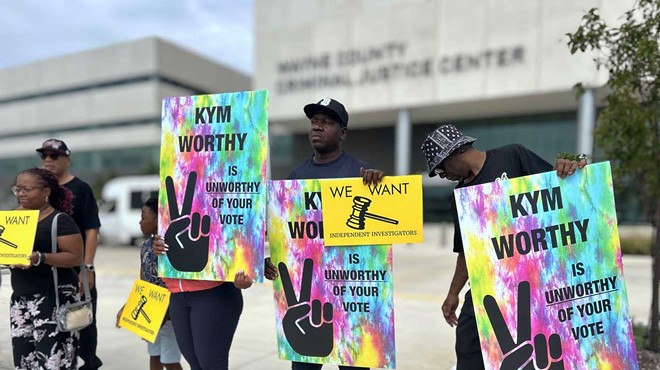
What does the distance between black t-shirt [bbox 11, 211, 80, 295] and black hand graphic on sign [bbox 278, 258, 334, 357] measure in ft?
4.55

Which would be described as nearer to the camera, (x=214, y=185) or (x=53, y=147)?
(x=214, y=185)

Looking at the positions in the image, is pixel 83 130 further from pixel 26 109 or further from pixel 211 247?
pixel 211 247

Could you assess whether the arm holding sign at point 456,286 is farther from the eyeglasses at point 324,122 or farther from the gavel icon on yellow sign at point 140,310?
the gavel icon on yellow sign at point 140,310

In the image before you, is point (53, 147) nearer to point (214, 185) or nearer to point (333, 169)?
point (214, 185)

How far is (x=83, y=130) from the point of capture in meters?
47.4

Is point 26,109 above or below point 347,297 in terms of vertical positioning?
above

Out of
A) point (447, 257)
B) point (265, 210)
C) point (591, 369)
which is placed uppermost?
point (265, 210)

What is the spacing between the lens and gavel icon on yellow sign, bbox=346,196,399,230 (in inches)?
94.7

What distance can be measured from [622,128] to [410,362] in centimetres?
287

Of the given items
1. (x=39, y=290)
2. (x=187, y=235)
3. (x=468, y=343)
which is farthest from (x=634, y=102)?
(x=39, y=290)

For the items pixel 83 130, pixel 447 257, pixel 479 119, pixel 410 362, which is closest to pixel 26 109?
pixel 83 130

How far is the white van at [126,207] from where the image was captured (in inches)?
675

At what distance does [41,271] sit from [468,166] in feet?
8.30

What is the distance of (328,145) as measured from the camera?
100 inches
